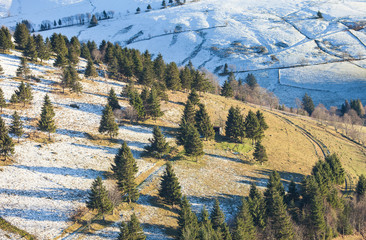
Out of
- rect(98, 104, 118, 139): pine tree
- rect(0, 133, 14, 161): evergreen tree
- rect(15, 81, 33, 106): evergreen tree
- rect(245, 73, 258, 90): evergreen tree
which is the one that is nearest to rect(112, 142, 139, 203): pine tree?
rect(98, 104, 118, 139): pine tree

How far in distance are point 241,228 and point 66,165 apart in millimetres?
31211

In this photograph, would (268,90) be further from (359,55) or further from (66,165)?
(66,165)

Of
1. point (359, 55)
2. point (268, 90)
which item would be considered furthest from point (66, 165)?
point (359, 55)

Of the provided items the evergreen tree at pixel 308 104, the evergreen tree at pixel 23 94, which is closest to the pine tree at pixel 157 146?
the evergreen tree at pixel 23 94

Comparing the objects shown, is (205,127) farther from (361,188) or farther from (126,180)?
(361,188)

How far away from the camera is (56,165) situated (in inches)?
1831

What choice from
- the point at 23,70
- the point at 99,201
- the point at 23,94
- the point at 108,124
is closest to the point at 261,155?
the point at 108,124

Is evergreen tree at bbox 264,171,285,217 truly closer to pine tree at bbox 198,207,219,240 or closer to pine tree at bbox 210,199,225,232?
pine tree at bbox 210,199,225,232

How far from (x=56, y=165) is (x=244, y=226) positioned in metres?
32.7

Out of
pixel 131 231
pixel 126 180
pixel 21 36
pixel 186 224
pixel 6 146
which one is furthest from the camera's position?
pixel 21 36

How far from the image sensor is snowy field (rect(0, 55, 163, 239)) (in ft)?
116

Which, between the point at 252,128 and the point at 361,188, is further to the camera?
the point at 252,128

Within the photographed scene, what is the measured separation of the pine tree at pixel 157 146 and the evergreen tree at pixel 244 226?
72.6 ft

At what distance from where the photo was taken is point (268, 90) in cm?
15888
